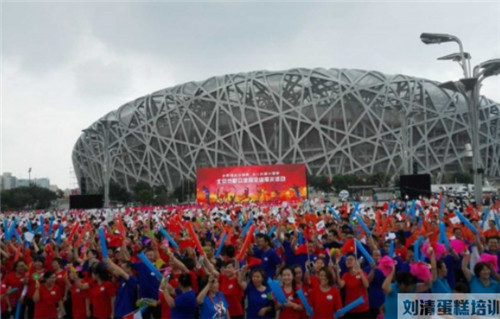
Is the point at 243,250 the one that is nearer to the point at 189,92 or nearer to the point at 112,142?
the point at 189,92

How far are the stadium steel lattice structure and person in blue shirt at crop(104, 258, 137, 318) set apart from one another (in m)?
57.6

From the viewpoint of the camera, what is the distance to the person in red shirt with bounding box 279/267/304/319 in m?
4.61

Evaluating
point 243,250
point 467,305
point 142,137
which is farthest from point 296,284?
point 142,137

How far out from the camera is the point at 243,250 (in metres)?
6.11

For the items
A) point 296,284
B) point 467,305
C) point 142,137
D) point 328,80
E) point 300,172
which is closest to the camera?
point 467,305

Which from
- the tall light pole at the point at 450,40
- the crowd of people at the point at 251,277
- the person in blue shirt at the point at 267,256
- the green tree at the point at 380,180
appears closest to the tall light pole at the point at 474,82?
the tall light pole at the point at 450,40

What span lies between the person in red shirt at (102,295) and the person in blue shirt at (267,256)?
196cm

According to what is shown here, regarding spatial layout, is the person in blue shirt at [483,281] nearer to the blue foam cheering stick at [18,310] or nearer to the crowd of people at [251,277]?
the crowd of people at [251,277]

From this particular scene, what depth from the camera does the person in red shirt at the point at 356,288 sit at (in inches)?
203

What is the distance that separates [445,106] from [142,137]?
39.1 meters

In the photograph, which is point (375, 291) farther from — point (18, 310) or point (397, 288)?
point (18, 310)

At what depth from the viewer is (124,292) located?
567 centimetres

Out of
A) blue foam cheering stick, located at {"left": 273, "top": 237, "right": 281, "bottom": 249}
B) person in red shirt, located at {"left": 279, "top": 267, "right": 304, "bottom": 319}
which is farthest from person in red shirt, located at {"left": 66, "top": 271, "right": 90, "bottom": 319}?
blue foam cheering stick, located at {"left": 273, "top": 237, "right": 281, "bottom": 249}

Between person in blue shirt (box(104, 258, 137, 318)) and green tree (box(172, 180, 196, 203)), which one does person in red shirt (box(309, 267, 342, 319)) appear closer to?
person in blue shirt (box(104, 258, 137, 318))
